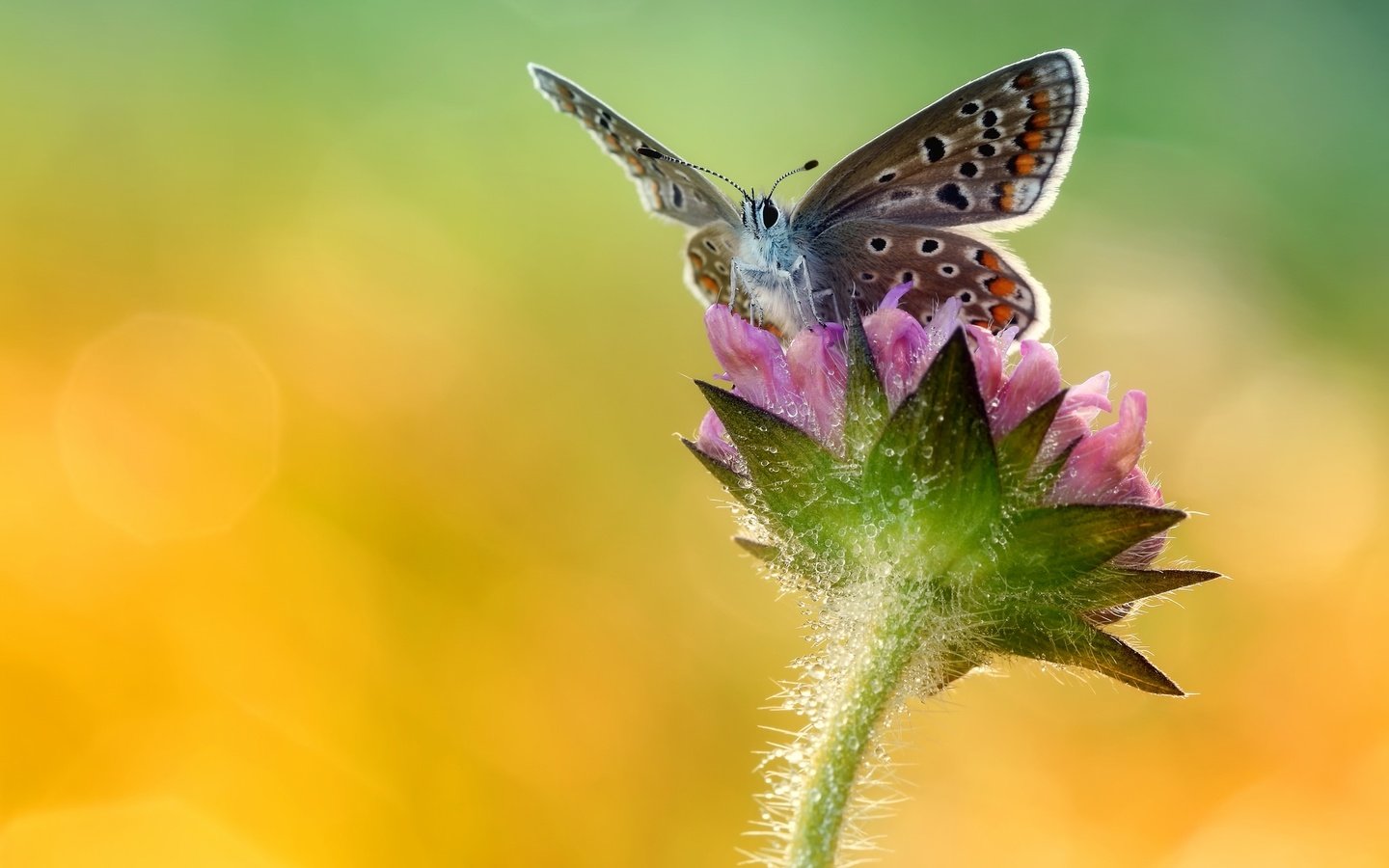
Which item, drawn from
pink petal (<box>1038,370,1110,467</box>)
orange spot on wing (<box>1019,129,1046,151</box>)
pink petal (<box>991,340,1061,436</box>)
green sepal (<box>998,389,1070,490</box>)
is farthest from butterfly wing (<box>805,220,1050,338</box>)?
green sepal (<box>998,389,1070,490</box>)

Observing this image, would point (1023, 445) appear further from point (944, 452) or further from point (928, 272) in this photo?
point (928, 272)

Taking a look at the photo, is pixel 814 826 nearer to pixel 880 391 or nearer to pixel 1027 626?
pixel 1027 626

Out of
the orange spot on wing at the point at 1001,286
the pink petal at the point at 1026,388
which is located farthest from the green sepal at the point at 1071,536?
the orange spot on wing at the point at 1001,286

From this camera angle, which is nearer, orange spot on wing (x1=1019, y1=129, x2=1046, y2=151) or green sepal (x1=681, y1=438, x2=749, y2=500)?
green sepal (x1=681, y1=438, x2=749, y2=500)

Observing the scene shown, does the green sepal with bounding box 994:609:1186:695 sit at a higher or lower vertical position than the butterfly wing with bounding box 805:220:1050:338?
lower

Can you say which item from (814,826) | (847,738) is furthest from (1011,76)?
(814,826)

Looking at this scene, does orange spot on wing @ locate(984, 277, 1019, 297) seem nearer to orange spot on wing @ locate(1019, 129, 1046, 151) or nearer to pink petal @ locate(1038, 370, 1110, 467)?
orange spot on wing @ locate(1019, 129, 1046, 151)
